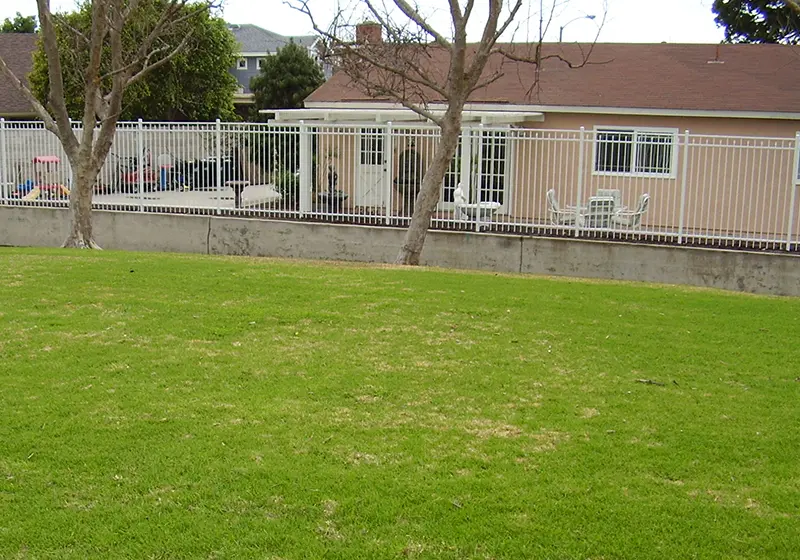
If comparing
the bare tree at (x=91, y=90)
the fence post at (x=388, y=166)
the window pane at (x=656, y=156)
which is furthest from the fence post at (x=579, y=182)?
the bare tree at (x=91, y=90)

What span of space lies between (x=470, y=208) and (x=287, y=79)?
24349 millimetres

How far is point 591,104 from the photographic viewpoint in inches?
795

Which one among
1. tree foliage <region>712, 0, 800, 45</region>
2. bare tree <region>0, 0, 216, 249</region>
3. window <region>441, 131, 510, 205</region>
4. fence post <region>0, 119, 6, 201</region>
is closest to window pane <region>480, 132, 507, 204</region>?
window <region>441, 131, 510, 205</region>

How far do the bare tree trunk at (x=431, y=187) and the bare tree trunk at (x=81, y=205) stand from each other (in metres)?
5.62

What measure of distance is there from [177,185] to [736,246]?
35.3 feet

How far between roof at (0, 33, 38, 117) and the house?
14.5 metres

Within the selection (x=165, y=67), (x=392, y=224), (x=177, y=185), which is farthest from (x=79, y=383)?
(x=165, y=67)

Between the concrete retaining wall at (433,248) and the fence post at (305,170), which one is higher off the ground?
the fence post at (305,170)

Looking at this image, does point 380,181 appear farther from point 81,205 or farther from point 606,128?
point 81,205

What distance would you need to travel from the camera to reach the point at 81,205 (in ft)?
52.2

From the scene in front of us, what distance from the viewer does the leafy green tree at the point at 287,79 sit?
39312 mm

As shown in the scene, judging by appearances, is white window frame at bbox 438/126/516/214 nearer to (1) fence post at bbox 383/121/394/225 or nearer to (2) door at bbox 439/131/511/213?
(2) door at bbox 439/131/511/213

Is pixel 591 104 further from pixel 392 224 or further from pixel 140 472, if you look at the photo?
pixel 140 472

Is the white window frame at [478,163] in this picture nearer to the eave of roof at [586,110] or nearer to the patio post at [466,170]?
the patio post at [466,170]
